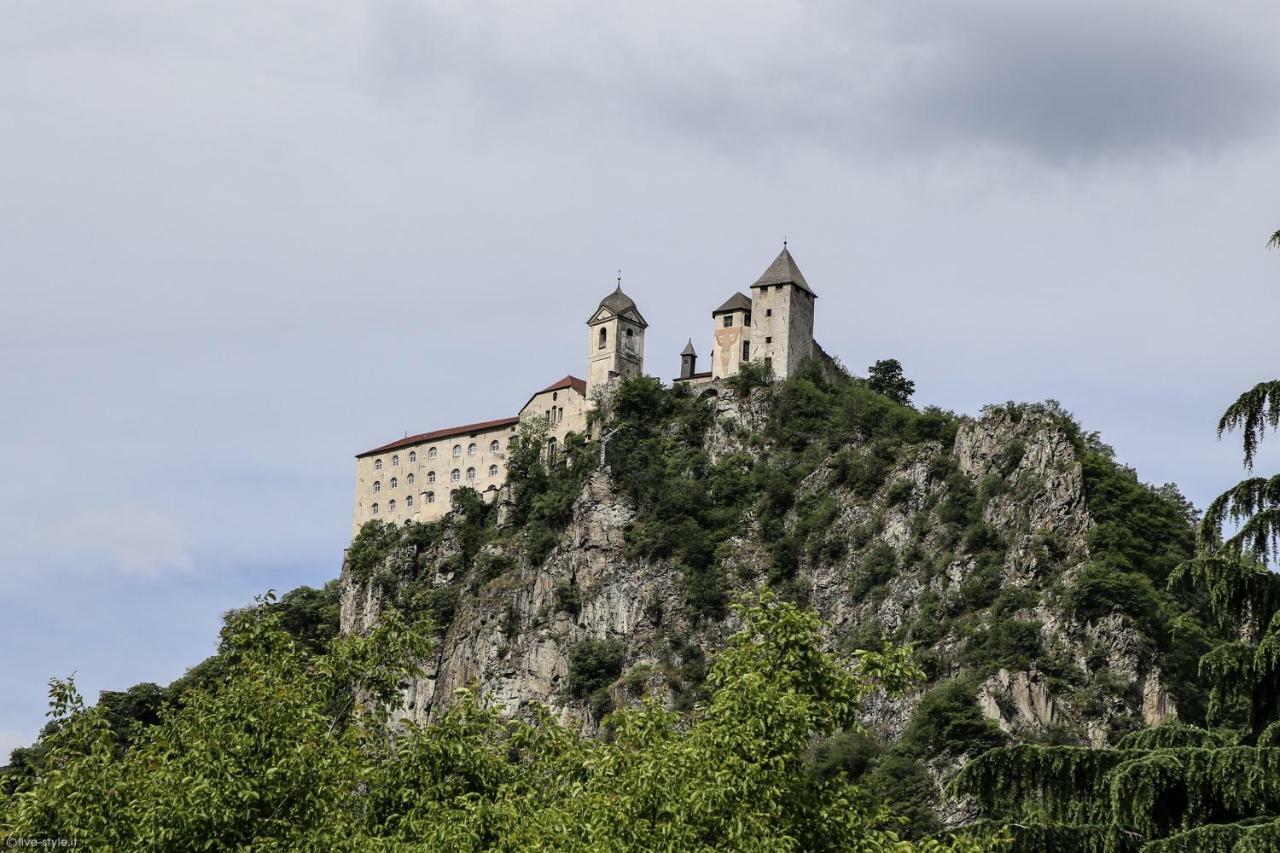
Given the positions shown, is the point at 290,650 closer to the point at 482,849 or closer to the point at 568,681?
the point at 482,849

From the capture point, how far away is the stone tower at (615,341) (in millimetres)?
115750

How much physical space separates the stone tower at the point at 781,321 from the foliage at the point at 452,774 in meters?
84.0

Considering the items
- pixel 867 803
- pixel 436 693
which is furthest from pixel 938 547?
pixel 867 803

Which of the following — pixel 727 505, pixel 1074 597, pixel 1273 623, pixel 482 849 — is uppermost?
pixel 727 505

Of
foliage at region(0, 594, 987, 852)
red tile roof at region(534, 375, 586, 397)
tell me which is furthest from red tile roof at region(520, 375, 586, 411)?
foliage at region(0, 594, 987, 852)

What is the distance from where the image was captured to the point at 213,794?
2211cm

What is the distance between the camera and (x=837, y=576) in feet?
315

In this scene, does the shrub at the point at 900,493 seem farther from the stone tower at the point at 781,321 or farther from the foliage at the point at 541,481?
the foliage at the point at 541,481

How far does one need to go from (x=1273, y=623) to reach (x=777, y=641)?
6.62 metres

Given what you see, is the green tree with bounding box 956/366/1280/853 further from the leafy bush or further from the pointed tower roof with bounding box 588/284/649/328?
the pointed tower roof with bounding box 588/284/649/328

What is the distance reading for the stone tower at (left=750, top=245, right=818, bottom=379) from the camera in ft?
359

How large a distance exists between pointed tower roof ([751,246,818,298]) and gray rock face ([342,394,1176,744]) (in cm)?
838

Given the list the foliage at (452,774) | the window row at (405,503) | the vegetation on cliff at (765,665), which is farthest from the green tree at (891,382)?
the foliage at (452,774)

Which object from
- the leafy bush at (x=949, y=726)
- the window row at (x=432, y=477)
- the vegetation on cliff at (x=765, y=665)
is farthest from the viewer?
the window row at (x=432, y=477)
